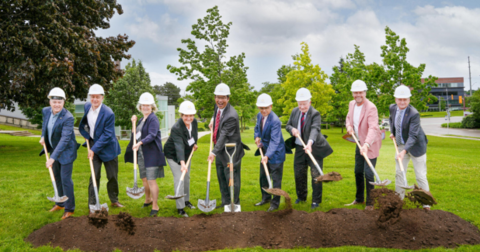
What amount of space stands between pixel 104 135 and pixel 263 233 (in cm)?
325

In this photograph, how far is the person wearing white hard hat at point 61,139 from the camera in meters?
5.62

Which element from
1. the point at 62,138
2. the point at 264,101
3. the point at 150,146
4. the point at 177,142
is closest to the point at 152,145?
the point at 150,146

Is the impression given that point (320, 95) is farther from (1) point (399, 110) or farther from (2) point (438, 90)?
(2) point (438, 90)

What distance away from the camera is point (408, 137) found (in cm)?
586

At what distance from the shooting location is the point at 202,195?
24.6 feet

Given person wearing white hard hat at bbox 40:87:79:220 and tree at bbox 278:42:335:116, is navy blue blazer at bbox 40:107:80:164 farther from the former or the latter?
tree at bbox 278:42:335:116

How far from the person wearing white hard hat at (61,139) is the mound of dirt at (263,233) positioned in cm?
82

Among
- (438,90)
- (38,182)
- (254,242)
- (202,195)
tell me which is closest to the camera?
(254,242)

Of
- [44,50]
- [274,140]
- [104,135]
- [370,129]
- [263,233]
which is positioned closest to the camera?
[263,233]

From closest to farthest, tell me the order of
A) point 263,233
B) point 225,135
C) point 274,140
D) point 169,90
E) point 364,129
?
point 263,233 → point 225,135 → point 274,140 → point 364,129 → point 169,90

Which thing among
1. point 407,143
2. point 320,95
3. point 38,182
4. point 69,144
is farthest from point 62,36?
point 320,95

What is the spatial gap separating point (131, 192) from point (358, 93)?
14.8ft

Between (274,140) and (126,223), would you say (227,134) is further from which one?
(126,223)

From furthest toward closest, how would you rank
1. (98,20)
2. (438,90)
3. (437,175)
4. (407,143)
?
(438,90) < (98,20) < (437,175) < (407,143)
